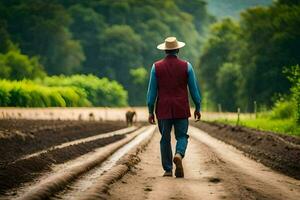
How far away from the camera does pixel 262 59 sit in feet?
229

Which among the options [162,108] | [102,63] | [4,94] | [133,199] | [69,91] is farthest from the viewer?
[102,63]

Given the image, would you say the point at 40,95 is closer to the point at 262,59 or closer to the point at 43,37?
the point at 262,59

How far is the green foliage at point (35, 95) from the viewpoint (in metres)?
43.2

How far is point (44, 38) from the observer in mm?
100875

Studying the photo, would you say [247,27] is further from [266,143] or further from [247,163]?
[247,163]

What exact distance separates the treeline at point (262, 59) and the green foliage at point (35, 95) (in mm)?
17312

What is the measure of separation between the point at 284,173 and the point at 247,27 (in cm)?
6193

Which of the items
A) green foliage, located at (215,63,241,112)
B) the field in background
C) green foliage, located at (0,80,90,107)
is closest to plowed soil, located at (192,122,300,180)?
green foliage, located at (0,80,90,107)

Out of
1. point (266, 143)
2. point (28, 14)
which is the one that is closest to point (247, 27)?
point (28, 14)

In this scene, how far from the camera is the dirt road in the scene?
9.99m

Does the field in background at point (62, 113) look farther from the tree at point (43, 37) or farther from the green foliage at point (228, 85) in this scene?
the tree at point (43, 37)

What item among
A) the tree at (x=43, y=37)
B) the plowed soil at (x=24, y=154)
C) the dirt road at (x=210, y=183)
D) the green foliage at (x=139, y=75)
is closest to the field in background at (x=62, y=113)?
the plowed soil at (x=24, y=154)

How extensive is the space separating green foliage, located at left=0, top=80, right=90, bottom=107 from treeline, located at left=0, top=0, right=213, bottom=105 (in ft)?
73.6

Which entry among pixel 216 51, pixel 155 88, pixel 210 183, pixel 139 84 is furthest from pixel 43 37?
pixel 210 183
